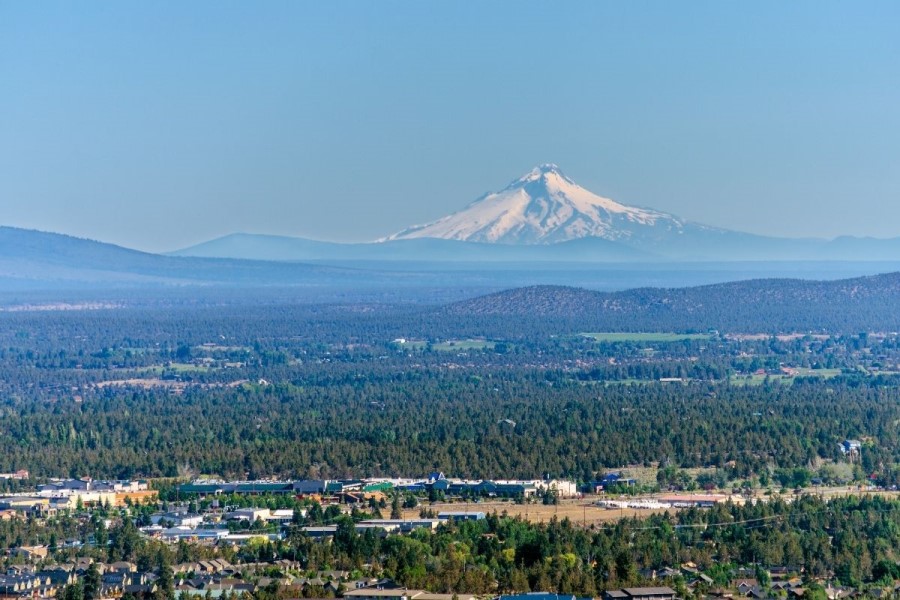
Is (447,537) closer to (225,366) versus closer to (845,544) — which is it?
(845,544)

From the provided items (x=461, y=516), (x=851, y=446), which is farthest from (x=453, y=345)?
(x=461, y=516)

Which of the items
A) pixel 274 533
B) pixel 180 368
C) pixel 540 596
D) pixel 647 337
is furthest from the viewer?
pixel 647 337

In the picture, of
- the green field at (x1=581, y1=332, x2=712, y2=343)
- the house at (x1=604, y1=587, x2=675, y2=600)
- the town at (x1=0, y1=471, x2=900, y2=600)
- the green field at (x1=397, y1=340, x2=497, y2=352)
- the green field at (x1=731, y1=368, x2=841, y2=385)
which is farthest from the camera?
the green field at (x1=581, y1=332, x2=712, y2=343)

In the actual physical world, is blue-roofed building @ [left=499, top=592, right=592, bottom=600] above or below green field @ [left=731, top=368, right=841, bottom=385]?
below

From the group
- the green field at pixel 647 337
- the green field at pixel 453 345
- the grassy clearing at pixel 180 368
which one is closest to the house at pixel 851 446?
the grassy clearing at pixel 180 368

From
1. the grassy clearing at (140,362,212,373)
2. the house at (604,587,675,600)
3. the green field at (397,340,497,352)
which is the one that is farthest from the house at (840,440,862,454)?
the green field at (397,340,497,352)

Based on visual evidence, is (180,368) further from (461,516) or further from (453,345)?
(461,516)

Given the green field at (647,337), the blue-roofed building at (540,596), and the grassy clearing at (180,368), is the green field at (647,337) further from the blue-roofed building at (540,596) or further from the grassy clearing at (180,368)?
the blue-roofed building at (540,596)

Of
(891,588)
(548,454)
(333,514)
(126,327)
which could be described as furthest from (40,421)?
(126,327)

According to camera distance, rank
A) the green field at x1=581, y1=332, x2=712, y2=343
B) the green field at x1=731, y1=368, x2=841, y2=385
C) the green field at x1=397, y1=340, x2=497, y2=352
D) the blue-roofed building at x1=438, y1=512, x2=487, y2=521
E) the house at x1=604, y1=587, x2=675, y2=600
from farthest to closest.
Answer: the green field at x1=581, y1=332, x2=712, y2=343 → the green field at x1=397, y1=340, x2=497, y2=352 → the green field at x1=731, y1=368, x2=841, y2=385 → the blue-roofed building at x1=438, y1=512, x2=487, y2=521 → the house at x1=604, y1=587, x2=675, y2=600

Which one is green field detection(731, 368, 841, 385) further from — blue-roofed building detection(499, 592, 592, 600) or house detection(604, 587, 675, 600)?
blue-roofed building detection(499, 592, 592, 600)
